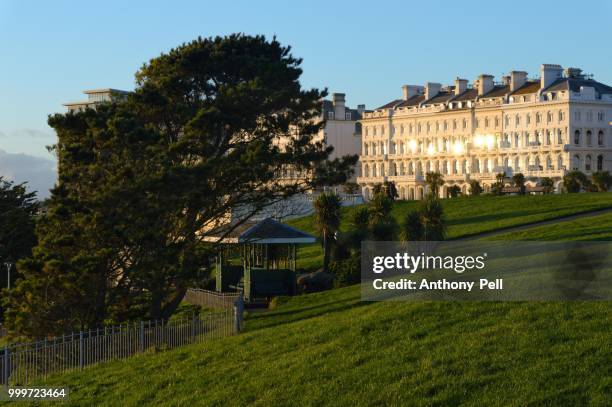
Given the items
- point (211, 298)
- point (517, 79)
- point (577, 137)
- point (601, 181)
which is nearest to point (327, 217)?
point (211, 298)

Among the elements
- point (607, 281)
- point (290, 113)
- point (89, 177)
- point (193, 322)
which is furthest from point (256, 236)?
point (607, 281)

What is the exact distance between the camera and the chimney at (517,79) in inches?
4970

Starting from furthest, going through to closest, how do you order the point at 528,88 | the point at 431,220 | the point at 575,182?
the point at 528,88, the point at 575,182, the point at 431,220

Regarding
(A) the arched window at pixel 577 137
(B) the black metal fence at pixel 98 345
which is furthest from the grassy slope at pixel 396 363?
(A) the arched window at pixel 577 137

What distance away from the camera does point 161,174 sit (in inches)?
1507

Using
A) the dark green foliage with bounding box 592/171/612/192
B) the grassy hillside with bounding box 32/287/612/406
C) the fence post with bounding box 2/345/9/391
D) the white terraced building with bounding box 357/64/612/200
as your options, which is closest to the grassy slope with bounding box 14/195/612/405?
the grassy hillside with bounding box 32/287/612/406

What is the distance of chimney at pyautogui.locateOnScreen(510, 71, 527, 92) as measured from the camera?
126m

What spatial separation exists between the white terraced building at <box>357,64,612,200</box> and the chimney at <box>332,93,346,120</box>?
A: 237 inches

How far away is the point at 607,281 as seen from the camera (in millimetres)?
30984

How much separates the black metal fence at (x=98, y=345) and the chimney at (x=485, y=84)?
9781 centimetres

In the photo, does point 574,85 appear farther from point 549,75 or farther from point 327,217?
point 327,217

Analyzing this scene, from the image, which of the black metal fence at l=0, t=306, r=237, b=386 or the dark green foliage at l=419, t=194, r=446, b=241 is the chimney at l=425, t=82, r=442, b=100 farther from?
the black metal fence at l=0, t=306, r=237, b=386

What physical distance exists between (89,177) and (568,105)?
85.8 metres

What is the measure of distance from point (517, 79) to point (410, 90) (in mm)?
21133
